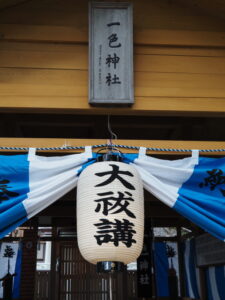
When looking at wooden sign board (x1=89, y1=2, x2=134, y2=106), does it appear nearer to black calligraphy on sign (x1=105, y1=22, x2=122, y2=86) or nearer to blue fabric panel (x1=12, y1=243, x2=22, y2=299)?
black calligraphy on sign (x1=105, y1=22, x2=122, y2=86)

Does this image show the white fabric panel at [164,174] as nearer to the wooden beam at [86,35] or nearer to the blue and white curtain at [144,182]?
the blue and white curtain at [144,182]

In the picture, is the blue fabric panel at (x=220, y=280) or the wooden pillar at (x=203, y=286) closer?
the blue fabric panel at (x=220, y=280)

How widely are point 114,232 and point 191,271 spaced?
6.37 metres

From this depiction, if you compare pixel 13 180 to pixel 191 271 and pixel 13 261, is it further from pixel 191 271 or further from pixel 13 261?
pixel 191 271

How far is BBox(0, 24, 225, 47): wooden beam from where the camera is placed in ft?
14.9

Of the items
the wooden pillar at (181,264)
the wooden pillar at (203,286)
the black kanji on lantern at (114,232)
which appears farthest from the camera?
the wooden pillar at (181,264)

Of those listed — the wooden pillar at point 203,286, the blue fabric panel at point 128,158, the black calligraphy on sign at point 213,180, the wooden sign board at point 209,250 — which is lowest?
the wooden pillar at point 203,286

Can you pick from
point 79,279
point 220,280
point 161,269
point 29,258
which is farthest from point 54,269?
point 220,280

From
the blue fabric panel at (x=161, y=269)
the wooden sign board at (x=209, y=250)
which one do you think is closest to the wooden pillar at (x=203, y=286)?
the wooden sign board at (x=209, y=250)

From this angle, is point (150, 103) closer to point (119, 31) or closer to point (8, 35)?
point (119, 31)

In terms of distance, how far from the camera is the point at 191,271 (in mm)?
8961

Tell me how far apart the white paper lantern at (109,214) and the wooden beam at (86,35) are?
1.87 meters

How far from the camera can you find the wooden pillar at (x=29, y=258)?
8875mm

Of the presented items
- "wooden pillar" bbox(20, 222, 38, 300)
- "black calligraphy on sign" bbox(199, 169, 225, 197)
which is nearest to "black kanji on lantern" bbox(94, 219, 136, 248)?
"black calligraphy on sign" bbox(199, 169, 225, 197)
